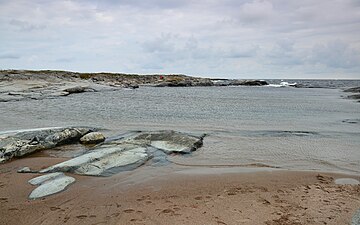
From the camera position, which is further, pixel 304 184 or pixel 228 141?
pixel 228 141

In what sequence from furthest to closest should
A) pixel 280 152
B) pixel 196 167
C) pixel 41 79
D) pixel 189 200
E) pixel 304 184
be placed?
1. pixel 41 79
2. pixel 280 152
3. pixel 196 167
4. pixel 304 184
5. pixel 189 200

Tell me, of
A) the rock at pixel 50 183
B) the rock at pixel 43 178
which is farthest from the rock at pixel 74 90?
the rock at pixel 50 183

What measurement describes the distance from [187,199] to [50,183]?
3638 mm

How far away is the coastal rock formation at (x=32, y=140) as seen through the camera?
427 inches

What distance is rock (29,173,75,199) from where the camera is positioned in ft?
24.2

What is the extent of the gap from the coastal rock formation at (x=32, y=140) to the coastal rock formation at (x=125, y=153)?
7.40 feet

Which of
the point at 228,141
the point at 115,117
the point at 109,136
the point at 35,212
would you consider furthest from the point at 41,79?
the point at 35,212

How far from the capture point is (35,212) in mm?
6449

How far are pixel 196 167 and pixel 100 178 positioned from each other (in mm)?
2990

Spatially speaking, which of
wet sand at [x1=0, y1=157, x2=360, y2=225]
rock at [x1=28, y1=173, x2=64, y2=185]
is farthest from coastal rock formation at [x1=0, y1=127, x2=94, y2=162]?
rock at [x1=28, y1=173, x2=64, y2=185]

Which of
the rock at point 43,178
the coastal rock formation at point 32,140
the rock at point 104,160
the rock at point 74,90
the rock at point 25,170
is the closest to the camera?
the rock at point 43,178

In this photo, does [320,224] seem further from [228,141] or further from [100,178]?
[228,141]

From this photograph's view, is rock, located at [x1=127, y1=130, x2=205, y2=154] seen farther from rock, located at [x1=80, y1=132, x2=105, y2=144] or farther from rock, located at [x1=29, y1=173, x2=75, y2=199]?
rock, located at [x1=29, y1=173, x2=75, y2=199]

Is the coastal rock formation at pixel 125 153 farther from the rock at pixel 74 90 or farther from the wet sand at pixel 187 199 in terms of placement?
the rock at pixel 74 90
